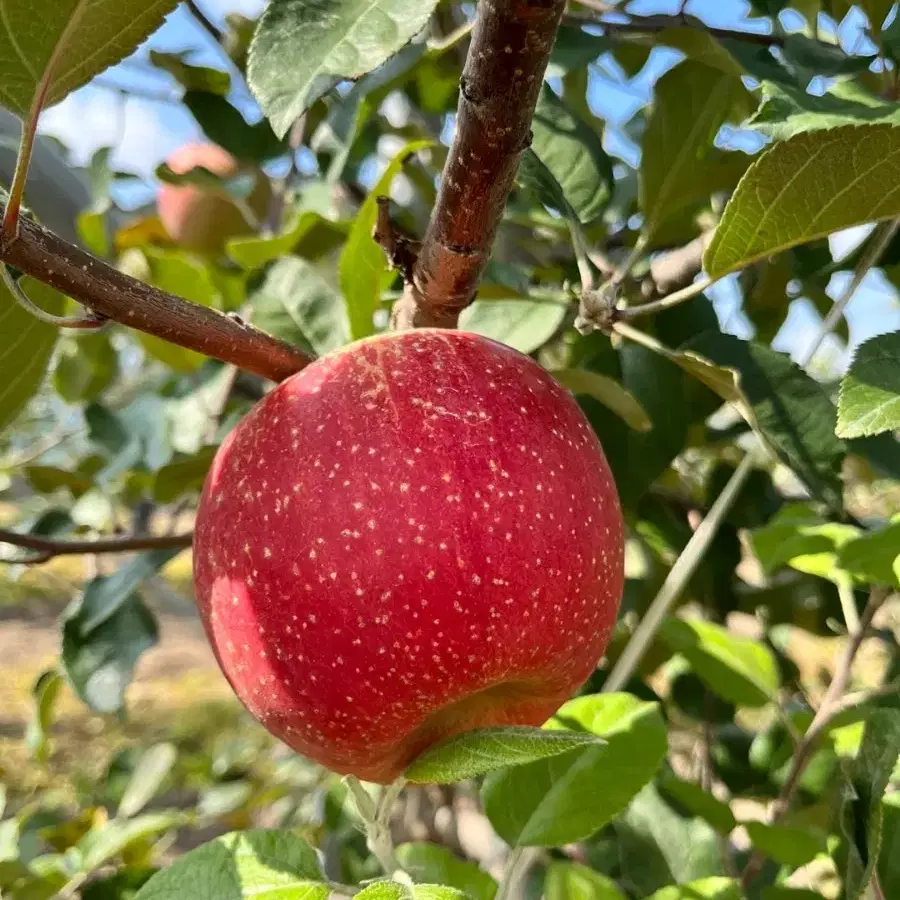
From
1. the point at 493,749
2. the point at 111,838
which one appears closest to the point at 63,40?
the point at 493,749

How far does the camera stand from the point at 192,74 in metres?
0.90

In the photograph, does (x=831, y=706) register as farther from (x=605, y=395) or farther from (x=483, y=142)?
(x=483, y=142)

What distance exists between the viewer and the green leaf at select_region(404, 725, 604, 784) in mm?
359

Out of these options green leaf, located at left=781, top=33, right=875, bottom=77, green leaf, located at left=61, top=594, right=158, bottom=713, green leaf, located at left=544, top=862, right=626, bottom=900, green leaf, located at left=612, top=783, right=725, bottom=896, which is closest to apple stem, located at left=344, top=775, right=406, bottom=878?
green leaf, located at left=544, top=862, right=626, bottom=900

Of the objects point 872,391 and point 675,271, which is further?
point 675,271

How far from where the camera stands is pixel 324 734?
41cm

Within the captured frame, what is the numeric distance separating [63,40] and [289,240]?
38cm

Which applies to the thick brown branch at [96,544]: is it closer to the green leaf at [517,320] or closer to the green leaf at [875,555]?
the green leaf at [517,320]

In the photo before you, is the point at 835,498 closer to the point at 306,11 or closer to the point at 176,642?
the point at 306,11

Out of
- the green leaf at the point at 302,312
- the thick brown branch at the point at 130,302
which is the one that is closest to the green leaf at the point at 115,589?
the green leaf at the point at 302,312

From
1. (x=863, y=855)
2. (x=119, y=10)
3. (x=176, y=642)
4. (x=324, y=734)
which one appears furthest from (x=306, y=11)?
(x=176, y=642)

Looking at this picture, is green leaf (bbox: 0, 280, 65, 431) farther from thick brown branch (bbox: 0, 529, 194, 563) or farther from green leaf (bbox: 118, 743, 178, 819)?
green leaf (bbox: 118, 743, 178, 819)

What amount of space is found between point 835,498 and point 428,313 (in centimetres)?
25

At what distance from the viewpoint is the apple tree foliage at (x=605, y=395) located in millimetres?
Result: 396
